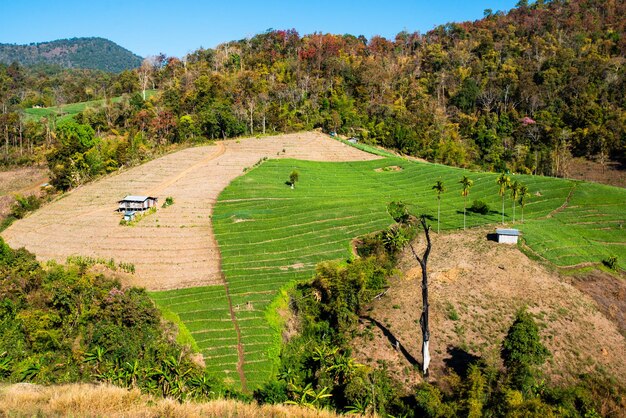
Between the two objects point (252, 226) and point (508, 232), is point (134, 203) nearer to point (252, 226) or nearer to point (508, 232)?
point (252, 226)

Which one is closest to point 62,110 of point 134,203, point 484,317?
point 134,203

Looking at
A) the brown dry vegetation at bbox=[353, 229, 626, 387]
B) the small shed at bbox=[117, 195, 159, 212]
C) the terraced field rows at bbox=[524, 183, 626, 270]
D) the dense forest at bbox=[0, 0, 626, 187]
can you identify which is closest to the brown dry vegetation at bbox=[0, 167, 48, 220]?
the dense forest at bbox=[0, 0, 626, 187]

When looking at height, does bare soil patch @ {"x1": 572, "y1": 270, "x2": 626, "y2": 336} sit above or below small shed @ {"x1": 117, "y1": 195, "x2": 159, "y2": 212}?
below

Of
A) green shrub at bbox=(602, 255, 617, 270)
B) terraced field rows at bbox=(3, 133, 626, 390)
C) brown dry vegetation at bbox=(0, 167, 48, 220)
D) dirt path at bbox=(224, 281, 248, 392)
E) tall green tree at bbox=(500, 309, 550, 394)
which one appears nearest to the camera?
dirt path at bbox=(224, 281, 248, 392)

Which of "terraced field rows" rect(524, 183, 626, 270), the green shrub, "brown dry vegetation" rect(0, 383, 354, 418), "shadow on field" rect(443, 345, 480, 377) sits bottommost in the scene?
"shadow on field" rect(443, 345, 480, 377)

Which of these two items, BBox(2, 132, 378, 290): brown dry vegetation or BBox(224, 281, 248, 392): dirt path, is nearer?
BBox(224, 281, 248, 392): dirt path

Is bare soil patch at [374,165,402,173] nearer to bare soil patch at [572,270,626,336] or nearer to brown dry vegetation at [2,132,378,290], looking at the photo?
Result: brown dry vegetation at [2,132,378,290]
